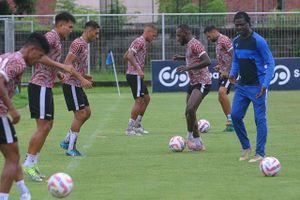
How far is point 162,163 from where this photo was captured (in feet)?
42.7

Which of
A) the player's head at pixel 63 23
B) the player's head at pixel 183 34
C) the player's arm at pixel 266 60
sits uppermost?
the player's head at pixel 63 23

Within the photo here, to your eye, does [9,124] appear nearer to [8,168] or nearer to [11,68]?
[8,168]

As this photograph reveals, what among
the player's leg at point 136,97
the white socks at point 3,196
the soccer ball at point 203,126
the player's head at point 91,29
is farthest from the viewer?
the player's leg at point 136,97

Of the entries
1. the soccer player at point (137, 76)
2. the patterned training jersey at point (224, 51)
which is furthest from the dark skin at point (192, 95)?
the patterned training jersey at point (224, 51)

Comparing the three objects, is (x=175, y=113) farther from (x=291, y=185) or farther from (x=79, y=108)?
(x=291, y=185)

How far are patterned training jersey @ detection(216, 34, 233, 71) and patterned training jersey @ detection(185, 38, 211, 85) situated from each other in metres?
3.61

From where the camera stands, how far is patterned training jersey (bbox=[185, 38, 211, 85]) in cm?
1468

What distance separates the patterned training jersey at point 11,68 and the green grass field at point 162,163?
4.98 feet

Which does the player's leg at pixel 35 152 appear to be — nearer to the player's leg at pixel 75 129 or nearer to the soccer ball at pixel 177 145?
the player's leg at pixel 75 129

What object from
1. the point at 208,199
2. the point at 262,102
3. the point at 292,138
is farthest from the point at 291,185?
the point at 292,138

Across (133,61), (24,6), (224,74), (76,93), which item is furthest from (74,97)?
(24,6)

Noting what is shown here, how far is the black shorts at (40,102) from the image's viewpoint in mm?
11719

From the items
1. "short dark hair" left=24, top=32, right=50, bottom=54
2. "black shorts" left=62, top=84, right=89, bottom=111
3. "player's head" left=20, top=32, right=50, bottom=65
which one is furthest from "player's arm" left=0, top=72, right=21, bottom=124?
"black shorts" left=62, top=84, right=89, bottom=111

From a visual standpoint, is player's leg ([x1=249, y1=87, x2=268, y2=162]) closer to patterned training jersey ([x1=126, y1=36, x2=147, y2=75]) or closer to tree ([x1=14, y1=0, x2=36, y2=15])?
patterned training jersey ([x1=126, y1=36, x2=147, y2=75])
